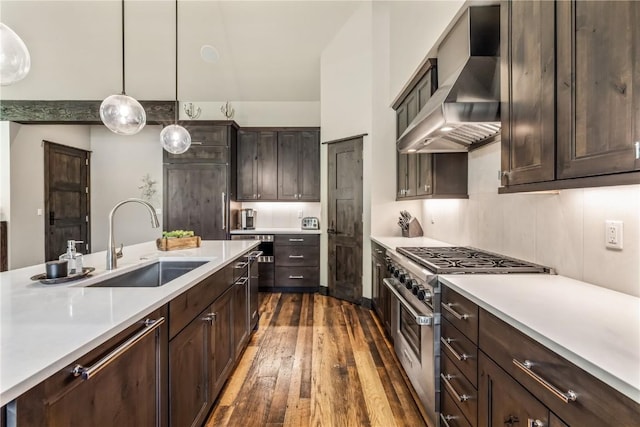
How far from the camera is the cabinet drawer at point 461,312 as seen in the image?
1.39 m

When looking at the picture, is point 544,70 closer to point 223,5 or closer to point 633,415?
point 633,415

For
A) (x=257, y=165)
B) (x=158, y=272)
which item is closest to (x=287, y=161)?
(x=257, y=165)

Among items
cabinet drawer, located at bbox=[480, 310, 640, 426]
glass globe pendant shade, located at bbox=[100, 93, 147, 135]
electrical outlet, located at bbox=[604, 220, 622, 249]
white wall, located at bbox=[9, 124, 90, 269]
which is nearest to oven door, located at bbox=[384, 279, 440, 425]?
cabinet drawer, located at bbox=[480, 310, 640, 426]

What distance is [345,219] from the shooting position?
14.7ft

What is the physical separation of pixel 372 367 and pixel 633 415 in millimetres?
2129

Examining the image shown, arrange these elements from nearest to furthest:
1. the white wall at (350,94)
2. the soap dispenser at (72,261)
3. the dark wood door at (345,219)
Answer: the soap dispenser at (72,261) < the white wall at (350,94) < the dark wood door at (345,219)

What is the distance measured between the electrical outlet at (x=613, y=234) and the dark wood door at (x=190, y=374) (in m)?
A: 1.97

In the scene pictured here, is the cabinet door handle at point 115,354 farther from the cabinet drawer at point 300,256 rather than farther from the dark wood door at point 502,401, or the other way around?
the cabinet drawer at point 300,256

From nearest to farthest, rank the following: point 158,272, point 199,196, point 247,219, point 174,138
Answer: point 158,272
point 174,138
point 199,196
point 247,219

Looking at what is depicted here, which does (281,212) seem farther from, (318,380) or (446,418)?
(446,418)

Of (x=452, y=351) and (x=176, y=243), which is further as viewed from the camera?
(x=176, y=243)

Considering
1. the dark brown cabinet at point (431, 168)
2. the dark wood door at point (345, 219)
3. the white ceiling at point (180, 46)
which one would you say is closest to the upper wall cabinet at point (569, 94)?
the dark brown cabinet at point (431, 168)

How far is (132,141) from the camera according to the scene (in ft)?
21.0

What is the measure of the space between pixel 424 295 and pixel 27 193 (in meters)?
6.74
